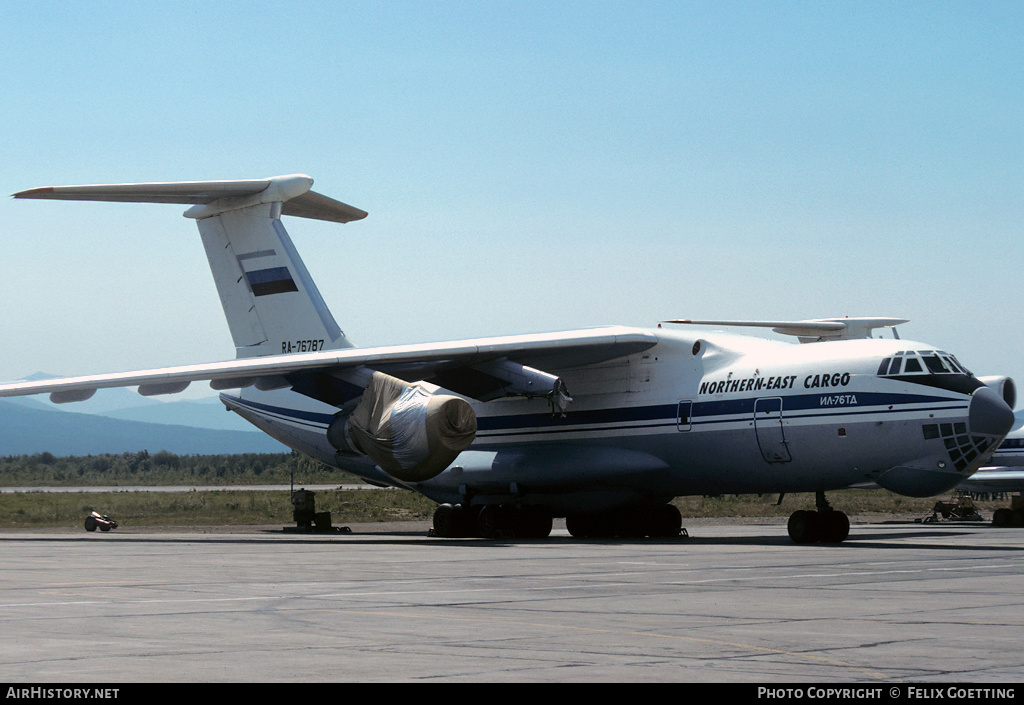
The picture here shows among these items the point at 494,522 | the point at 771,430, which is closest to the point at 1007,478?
the point at 771,430

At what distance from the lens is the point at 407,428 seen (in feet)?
70.3

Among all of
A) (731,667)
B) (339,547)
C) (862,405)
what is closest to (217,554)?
(339,547)

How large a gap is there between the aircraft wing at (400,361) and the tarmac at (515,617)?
5858 millimetres

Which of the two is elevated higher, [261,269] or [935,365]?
[261,269]

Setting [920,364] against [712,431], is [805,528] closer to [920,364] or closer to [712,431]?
[712,431]

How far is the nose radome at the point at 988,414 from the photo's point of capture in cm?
1945

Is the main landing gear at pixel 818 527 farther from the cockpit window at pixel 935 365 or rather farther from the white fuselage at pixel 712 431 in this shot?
the cockpit window at pixel 935 365

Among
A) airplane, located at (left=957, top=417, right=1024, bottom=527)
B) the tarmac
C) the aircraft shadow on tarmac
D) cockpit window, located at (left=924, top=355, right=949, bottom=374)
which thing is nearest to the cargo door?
the aircraft shadow on tarmac

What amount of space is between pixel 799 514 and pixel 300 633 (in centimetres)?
1370

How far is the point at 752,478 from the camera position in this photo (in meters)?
21.8

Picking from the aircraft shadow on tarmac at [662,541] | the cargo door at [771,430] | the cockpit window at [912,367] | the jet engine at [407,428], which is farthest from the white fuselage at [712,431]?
the jet engine at [407,428]

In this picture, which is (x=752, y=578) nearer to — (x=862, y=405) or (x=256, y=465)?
(x=862, y=405)

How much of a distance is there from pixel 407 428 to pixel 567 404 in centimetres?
280
